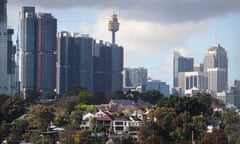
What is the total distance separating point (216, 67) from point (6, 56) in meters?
29.7

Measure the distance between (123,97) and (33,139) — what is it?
19750 millimetres

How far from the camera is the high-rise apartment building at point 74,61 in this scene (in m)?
81.9

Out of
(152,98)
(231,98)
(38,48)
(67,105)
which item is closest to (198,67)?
(38,48)

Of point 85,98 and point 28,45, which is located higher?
point 28,45

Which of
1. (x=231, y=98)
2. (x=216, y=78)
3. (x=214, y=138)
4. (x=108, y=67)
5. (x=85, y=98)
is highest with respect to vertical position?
(x=108, y=67)

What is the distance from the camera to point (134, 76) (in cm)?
11131

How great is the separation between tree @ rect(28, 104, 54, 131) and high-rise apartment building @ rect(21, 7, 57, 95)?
47192 millimetres

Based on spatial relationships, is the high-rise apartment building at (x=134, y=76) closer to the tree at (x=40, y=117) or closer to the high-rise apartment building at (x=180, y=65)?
the high-rise apartment building at (x=180, y=65)

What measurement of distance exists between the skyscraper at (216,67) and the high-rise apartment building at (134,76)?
8.69 meters

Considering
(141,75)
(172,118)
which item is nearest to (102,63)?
(141,75)

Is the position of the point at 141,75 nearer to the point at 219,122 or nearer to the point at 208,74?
the point at 208,74

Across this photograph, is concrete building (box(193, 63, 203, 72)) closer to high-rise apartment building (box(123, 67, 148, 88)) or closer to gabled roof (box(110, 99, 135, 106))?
high-rise apartment building (box(123, 67, 148, 88))

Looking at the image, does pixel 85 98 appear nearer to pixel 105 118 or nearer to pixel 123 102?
pixel 123 102

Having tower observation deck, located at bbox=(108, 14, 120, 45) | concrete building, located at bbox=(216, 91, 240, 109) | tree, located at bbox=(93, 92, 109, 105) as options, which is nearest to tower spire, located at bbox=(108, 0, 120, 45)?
tower observation deck, located at bbox=(108, 14, 120, 45)
